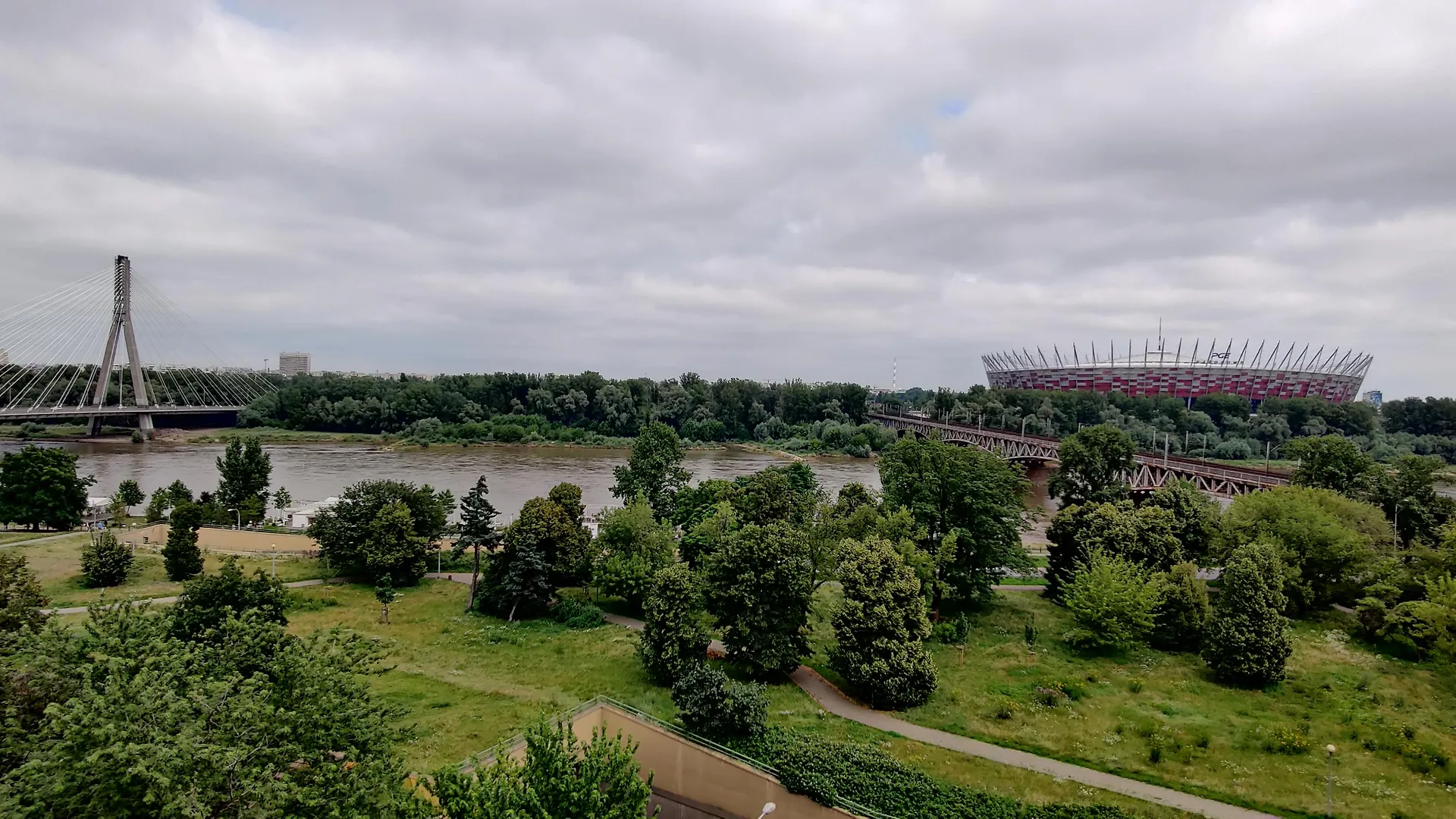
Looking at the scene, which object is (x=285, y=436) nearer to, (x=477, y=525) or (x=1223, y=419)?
(x=477, y=525)

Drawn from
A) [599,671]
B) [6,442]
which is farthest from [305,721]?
[6,442]

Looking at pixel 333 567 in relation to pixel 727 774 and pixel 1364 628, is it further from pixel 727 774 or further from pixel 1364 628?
pixel 1364 628

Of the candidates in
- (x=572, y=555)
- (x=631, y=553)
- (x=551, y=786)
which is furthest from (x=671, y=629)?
(x=551, y=786)

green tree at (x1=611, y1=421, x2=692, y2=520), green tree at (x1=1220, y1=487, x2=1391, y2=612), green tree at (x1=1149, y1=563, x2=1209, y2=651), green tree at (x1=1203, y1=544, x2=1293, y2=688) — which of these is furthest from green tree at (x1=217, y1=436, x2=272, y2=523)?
green tree at (x1=1220, y1=487, x2=1391, y2=612)

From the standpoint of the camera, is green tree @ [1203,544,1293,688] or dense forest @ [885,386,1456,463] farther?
dense forest @ [885,386,1456,463]

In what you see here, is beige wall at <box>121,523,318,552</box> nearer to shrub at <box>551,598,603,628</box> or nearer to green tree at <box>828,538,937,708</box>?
shrub at <box>551,598,603,628</box>

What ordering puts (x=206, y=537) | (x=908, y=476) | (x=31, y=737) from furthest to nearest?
1. (x=206, y=537)
2. (x=908, y=476)
3. (x=31, y=737)
